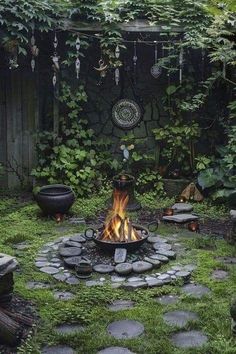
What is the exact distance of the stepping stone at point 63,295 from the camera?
13.7 feet

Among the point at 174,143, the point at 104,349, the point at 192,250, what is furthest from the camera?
the point at 174,143

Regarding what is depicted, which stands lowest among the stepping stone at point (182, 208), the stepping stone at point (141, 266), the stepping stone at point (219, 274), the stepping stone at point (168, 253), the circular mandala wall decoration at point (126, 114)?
the stepping stone at point (219, 274)

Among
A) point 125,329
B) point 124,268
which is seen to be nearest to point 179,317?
point 125,329

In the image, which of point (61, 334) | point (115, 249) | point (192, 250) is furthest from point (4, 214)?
point (61, 334)

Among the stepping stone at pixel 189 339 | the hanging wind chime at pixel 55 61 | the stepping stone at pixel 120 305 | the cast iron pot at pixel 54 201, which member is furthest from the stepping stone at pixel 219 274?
the hanging wind chime at pixel 55 61

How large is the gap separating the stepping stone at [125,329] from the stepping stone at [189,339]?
27 centimetres

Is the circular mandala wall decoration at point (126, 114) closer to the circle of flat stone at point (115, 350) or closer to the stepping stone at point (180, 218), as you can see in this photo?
the stepping stone at point (180, 218)

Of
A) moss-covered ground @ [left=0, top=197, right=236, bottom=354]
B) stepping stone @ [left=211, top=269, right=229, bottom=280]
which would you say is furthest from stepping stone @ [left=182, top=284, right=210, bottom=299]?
stepping stone @ [left=211, top=269, right=229, bottom=280]

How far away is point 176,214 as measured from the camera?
6859mm

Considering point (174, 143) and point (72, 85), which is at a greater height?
point (72, 85)

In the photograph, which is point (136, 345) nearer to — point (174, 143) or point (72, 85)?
point (174, 143)

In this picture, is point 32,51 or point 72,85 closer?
point 32,51

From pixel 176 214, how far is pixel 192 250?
145cm

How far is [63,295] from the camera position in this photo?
426 centimetres
